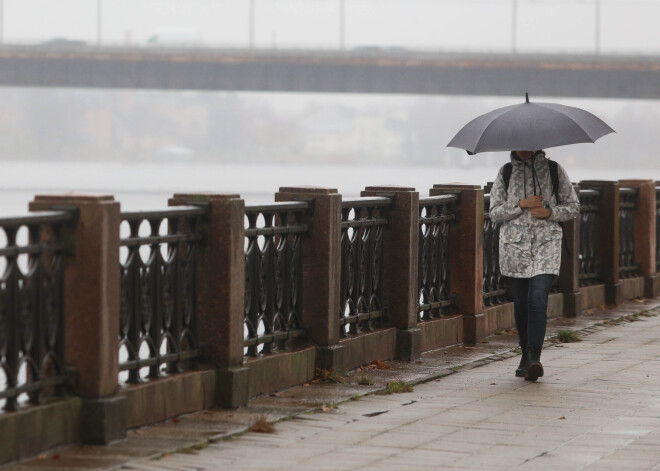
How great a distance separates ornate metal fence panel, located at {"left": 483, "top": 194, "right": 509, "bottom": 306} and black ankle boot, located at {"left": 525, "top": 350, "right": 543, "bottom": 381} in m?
2.61

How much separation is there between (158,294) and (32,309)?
0.98 meters

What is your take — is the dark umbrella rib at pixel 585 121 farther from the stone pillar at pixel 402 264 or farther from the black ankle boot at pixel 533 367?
the black ankle boot at pixel 533 367

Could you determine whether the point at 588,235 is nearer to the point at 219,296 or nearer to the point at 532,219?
the point at 532,219

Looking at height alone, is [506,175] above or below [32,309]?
above

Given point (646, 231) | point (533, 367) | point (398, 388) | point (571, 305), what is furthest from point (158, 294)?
point (646, 231)

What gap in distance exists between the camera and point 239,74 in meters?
72.3

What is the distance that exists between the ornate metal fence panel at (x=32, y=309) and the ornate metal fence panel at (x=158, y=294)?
1.39 feet

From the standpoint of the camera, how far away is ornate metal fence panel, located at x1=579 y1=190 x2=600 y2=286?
44.3 ft

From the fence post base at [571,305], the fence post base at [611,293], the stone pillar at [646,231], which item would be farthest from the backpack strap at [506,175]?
the stone pillar at [646,231]

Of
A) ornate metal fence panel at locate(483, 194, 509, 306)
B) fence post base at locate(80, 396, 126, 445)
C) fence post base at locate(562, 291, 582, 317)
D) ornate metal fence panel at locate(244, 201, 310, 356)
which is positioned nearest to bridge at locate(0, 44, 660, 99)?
fence post base at locate(562, 291, 582, 317)

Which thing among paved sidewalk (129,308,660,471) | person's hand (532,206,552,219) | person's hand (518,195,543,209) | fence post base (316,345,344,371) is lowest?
paved sidewalk (129,308,660,471)

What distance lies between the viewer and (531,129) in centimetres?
870

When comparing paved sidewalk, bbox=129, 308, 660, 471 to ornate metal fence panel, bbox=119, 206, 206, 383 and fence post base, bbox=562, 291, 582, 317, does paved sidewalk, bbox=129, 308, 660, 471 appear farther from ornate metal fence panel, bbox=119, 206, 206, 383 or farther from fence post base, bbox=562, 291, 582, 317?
fence post base, bbox=562, 291, 582, 317

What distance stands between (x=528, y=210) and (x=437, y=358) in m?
1.49
